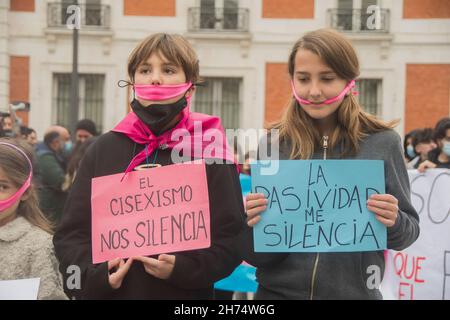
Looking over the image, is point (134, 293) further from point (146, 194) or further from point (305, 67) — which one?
point (305, 67)

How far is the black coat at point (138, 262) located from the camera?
8.34 ft

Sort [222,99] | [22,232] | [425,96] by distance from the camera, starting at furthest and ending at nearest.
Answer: [222,99], [425,96], [22,232]

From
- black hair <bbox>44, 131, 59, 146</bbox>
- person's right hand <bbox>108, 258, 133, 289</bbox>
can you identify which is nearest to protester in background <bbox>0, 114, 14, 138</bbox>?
black hair <bbox>44, 131, 59, 146</bbox>

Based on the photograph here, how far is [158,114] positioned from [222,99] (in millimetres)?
11018

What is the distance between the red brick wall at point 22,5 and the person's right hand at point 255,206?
8872 mm

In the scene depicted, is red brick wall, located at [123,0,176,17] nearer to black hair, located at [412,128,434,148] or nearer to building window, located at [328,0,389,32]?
building window, located at [328,0,389,32]

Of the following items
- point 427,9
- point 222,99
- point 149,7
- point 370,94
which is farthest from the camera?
point 222,99

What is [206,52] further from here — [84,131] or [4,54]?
[84,131]

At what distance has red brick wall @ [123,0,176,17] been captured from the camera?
952cm

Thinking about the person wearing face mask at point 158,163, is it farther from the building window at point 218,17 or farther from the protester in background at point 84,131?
the building window at point 218,17

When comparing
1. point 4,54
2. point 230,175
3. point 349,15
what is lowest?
point 230,175

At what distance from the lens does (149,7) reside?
31.1 ft

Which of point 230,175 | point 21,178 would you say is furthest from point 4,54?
point 230,175

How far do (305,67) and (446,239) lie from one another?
2.49m
